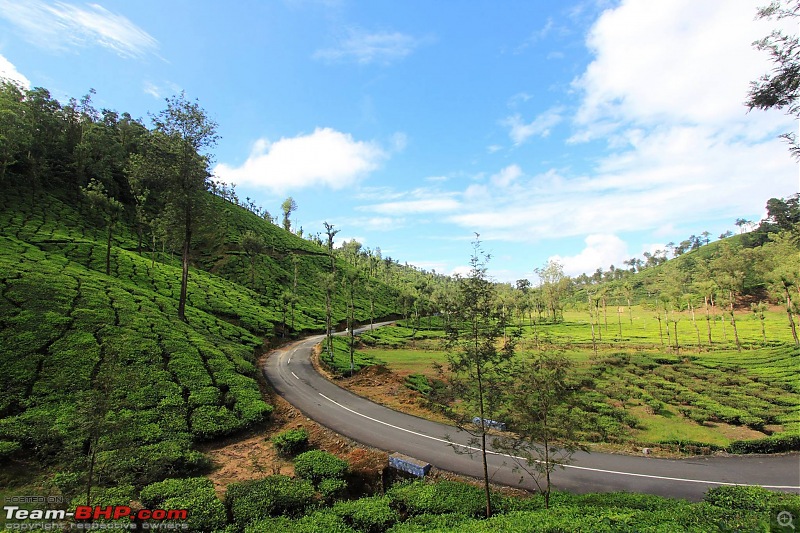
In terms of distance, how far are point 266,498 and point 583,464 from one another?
15.7 m

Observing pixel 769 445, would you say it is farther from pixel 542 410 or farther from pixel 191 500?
pixel 191 500

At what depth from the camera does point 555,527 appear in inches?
342

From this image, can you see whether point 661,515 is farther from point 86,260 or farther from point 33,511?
point 86,260

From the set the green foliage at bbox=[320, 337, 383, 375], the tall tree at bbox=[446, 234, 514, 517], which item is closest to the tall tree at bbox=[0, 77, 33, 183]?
the green foliage at bbox=[320, 337, 383, 375]

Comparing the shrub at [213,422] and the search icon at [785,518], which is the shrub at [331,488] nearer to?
the shrub at [213,422]

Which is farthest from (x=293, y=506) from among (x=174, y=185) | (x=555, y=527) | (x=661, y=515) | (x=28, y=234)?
(x=28, y=234)

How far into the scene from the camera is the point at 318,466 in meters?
14.8

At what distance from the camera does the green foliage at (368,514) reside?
1088 cm

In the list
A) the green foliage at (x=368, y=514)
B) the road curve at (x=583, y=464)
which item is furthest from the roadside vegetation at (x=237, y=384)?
the road curve at (x=583, y=464)

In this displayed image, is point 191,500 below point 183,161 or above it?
below

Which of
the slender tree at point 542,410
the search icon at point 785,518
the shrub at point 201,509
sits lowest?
the shrub at point 201,509

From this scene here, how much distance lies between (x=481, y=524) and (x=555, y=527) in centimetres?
227

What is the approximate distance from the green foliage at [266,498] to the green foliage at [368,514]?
4.71 ft

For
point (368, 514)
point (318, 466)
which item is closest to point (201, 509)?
point (318, 466)
